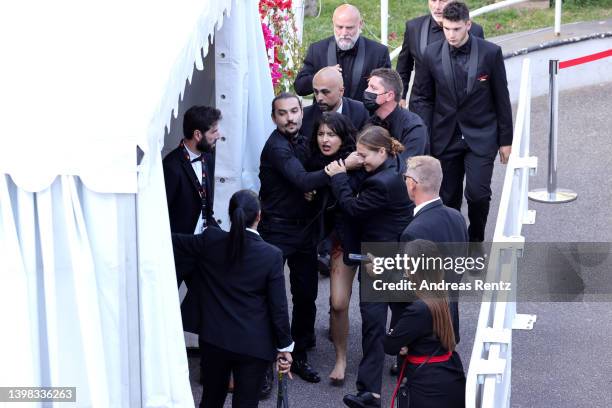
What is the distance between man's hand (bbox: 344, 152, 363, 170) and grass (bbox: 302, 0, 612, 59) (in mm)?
7509

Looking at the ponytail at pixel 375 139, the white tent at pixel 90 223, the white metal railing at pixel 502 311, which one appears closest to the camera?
the white metal railing at pixel 502 311

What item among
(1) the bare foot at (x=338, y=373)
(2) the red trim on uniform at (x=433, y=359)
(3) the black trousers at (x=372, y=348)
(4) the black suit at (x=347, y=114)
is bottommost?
(1) the bare foot at (x=338, y=373)

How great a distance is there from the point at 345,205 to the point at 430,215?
73 cm

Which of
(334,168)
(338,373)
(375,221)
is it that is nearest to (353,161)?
(334,168)

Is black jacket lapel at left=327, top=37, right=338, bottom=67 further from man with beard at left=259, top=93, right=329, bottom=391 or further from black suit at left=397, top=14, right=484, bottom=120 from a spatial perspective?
man with beard at left=259, top=93, right=329, bottom=391

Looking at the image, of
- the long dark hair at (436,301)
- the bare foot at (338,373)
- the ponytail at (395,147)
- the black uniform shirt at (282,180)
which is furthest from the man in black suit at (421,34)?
the long dark hair at (436,301)

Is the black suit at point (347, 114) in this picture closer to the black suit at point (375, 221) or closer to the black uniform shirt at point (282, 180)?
the black uniform shirt at point (282, 180)

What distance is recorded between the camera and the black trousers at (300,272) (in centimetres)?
682

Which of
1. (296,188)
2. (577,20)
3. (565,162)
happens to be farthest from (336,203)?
(577,20)

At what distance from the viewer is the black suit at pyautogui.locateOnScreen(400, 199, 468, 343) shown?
5832 millimetres

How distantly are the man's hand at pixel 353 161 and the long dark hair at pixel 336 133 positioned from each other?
218mm

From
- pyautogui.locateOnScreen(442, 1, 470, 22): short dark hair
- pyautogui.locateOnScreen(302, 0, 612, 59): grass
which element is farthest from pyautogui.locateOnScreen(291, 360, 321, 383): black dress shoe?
pyautogui.locateOnScreen(302, 0, 612, 59): grass

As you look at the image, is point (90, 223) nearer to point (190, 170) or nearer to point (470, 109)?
point (190, 170)

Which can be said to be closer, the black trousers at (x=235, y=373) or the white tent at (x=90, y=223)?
the white tent at (x=90, y=223)
